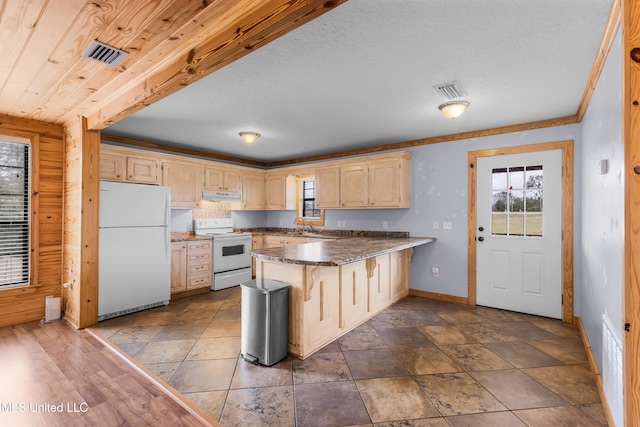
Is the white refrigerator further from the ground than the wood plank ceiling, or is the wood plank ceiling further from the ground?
the wood plank ceiling

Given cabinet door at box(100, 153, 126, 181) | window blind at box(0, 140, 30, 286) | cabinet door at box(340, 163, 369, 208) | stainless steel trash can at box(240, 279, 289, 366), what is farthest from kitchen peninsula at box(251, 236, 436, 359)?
window blind at box(0, 140, 30, 286)

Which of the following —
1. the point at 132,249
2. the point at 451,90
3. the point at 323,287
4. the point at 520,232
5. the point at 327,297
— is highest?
the point at 451,90

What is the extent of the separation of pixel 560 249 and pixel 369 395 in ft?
9.77

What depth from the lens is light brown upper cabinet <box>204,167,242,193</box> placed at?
5137 mm

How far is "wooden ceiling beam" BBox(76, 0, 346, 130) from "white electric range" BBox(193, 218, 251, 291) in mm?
2653

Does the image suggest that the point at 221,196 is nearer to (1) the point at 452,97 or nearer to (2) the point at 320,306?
(2) the point at 320,306

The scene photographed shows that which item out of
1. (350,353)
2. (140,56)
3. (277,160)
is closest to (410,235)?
(350,353)

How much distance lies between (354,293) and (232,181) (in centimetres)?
332

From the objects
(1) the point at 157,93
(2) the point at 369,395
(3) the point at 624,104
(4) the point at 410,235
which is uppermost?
(1) the point at 157,93

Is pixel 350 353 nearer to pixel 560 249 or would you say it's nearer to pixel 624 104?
Answer: pixel 624 104

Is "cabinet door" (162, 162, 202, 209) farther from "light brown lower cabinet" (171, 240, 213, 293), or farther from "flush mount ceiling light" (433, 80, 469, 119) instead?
"flush mount ceiling light" (433, 80, 469, 119)

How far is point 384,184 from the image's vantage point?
450cm

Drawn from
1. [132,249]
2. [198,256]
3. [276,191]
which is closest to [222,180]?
[276,191]

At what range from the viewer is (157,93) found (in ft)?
7.39
